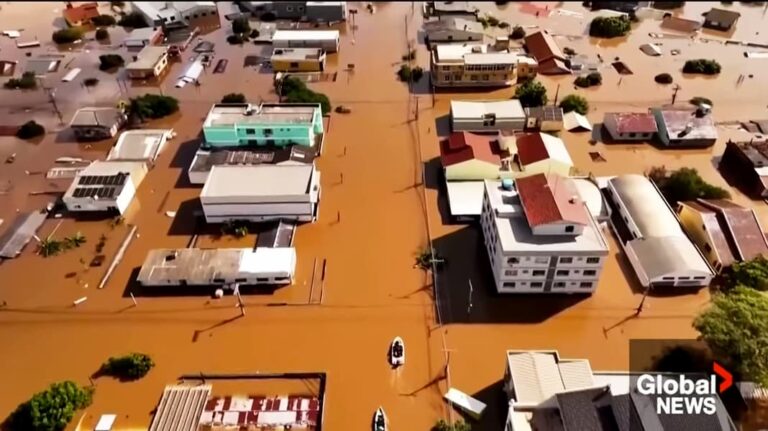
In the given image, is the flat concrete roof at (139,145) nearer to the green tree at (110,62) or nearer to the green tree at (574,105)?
the green tree at (110,62)

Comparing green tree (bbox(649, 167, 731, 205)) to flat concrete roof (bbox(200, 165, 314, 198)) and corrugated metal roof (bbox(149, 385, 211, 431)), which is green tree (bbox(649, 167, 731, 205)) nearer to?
flat concrete roof (bbox(200, 165, 314, 198))

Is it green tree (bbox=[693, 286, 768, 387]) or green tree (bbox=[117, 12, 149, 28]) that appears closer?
green tree (bbox=[693, 286, 768, 387])

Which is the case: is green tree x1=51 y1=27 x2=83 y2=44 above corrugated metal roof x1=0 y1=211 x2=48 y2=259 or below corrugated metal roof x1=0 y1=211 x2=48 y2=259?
above

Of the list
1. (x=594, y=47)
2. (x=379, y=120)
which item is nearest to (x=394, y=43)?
(x=379, y=120)

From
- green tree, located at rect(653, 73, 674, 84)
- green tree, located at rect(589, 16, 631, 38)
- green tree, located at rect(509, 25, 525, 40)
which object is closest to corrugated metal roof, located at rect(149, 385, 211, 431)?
green tree, located at rect(653, 73, 674, 84)

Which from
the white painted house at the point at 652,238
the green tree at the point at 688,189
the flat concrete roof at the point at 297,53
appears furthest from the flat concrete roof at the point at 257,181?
the green tree at the point at 688,189

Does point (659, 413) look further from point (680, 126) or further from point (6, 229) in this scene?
point (6, 229)

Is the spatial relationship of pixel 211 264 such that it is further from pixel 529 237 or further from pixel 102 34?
pixel 102 34
